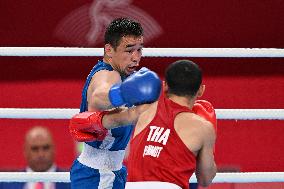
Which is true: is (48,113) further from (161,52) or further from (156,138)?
(156,138)

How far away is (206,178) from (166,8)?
11.5 ft

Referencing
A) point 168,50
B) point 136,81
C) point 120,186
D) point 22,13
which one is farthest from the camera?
point 22,13

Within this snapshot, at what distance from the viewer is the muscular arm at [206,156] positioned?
2617 mm

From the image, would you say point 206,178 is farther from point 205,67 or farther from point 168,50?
point 205,67

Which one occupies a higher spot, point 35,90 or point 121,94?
point 35,90

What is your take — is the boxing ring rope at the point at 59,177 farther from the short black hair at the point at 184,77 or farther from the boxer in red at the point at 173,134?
the short black hair at the point at 184,77

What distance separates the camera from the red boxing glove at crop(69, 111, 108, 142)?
2695mm

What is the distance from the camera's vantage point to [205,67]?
240 inches

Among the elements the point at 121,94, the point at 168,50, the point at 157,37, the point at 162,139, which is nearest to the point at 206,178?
the point at 162,139

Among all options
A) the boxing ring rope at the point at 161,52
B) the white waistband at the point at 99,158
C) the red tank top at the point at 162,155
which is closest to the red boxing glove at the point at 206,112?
the red tank top at the point at 162,155

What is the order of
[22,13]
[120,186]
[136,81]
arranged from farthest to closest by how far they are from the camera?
[22,13], [120,186], [136,81]

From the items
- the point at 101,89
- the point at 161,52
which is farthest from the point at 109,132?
the point at 161,52

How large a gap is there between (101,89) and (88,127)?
146 millimetres

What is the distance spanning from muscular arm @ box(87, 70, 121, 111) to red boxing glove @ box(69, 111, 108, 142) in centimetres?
4
